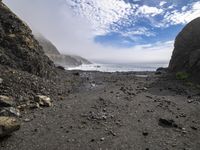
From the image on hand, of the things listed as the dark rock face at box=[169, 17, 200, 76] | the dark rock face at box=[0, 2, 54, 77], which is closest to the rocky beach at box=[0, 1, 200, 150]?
the dark rock face at box=[0, 2, 54, 77]

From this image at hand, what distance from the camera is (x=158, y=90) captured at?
72.1 feet

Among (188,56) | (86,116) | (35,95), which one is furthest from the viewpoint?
(188,56)

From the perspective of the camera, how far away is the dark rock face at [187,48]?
101ft

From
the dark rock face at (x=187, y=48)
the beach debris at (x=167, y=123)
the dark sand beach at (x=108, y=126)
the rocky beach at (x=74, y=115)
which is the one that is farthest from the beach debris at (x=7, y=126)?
the dark rock face at (x=187, y=48)

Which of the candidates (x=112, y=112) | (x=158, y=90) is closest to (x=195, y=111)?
(x=112, y=112)

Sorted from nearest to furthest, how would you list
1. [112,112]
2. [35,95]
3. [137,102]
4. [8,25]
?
[112,112], [35,95], [137,102], [8,25]

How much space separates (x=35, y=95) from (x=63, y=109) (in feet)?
7.91

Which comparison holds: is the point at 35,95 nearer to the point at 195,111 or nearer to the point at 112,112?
the point at 112,112

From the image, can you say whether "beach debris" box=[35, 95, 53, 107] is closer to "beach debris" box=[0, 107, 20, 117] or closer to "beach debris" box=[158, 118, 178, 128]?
"beach debris" box=[0, 107, 20, 117]

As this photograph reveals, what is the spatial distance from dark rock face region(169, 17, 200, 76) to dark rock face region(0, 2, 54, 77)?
18197 millimetres

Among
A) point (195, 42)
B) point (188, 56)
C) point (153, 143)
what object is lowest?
point (153, 143)

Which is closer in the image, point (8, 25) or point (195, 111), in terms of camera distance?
point (195, 111)

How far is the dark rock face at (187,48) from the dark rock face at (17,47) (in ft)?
59.7

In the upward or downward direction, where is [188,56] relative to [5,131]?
upward
